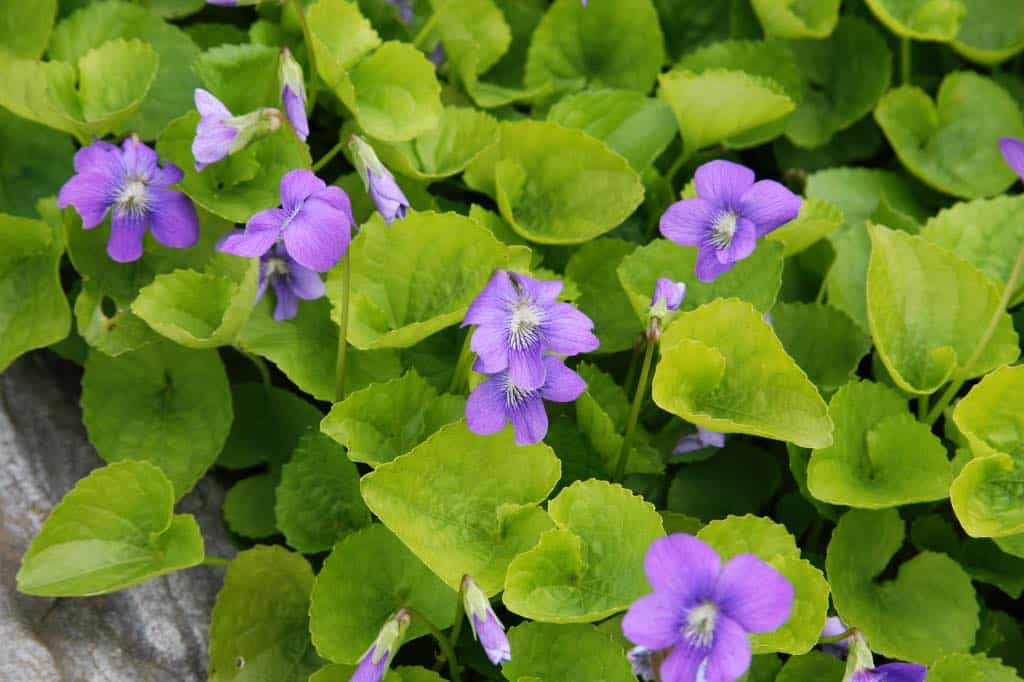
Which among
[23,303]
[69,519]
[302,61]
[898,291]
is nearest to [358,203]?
[302,61]

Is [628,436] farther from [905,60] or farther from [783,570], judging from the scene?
[905,60]

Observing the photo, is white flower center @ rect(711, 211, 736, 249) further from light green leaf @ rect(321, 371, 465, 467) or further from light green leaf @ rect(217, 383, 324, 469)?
light green leaf @ rect(217, 383, 324, 469)

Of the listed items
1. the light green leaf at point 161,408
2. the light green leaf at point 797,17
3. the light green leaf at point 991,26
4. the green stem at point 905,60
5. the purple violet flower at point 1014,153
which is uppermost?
the purple violet flower at point 1014,153

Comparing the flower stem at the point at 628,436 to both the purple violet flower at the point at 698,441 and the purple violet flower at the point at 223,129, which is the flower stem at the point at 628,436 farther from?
the purple violet flower at the point at 223,129

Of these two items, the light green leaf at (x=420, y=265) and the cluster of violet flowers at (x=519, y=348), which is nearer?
the cluster of violet flowers at (x=519, y=348)

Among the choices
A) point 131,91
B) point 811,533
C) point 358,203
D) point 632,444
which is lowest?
point 811,533

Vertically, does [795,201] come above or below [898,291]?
above

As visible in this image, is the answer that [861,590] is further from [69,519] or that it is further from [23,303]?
[23,303]

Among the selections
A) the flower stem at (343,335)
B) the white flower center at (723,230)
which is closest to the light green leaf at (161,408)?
the flower stem at (343,335)
